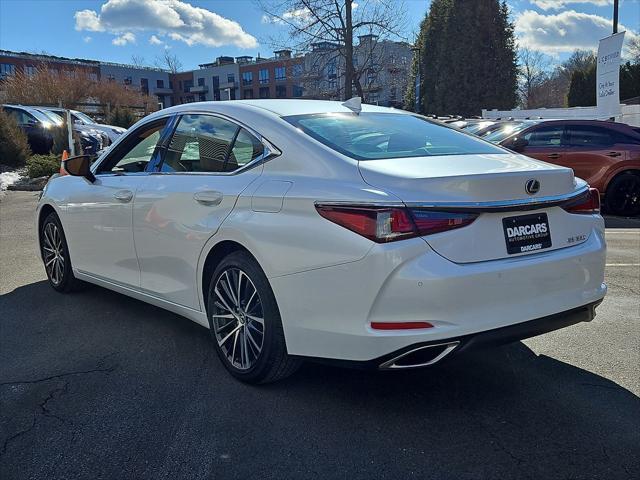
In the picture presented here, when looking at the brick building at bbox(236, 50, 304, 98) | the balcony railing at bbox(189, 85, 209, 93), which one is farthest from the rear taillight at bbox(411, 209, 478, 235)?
the balcony railing at bbox(189, 85, 209, 93)

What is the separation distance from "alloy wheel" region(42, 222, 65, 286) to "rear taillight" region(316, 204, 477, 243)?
3.56 m

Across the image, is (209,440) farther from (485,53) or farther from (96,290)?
(485,53)

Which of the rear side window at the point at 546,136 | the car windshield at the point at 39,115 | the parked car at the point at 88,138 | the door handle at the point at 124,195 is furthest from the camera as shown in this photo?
the car windshield at the point at 39,115

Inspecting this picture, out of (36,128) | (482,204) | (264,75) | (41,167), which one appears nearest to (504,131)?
(482,204)

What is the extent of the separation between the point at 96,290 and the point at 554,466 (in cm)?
440

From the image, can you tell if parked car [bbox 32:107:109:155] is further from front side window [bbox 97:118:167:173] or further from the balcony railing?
the balcony railing

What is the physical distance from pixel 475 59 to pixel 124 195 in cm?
3033

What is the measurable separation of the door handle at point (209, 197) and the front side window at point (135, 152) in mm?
931

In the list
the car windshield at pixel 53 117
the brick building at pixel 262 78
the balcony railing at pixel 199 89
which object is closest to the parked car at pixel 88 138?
the car windshield at pixel 53 117

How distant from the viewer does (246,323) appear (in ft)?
11.1

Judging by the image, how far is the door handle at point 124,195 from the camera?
4.26m

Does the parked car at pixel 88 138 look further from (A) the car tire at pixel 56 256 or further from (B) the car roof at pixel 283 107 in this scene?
(B) the car roof at pixel 283 107

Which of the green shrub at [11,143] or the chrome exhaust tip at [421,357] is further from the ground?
the green shrub at [11,143]

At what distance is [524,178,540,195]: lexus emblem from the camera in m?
2.95
